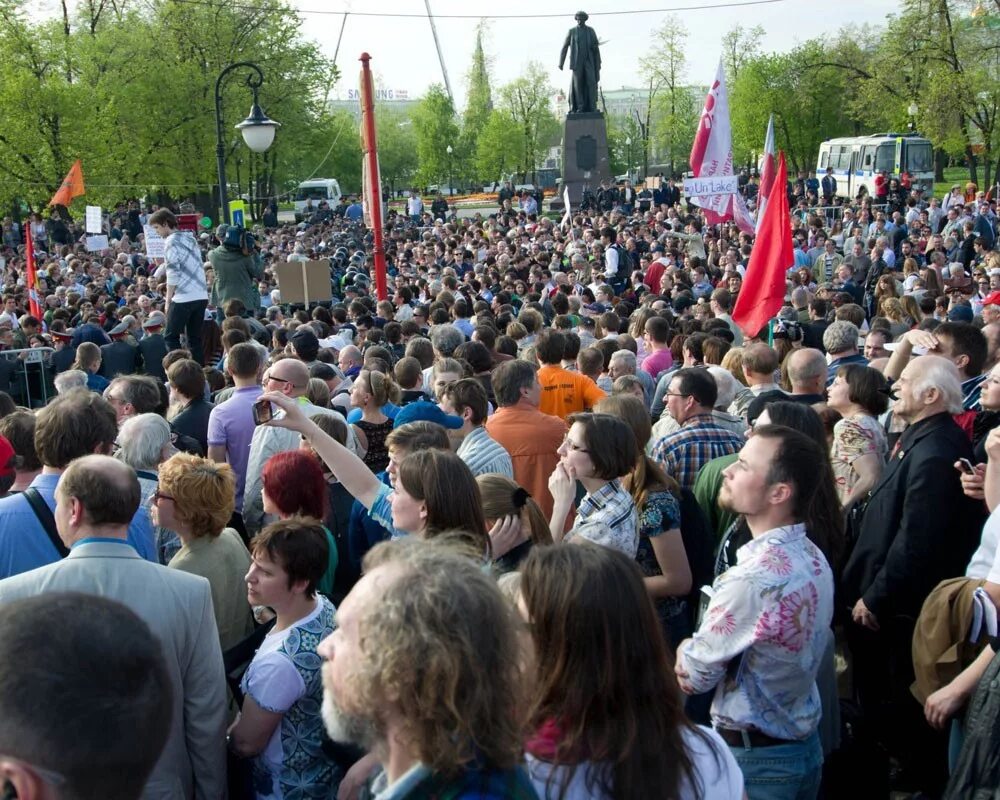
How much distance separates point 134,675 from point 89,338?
11.6 metres

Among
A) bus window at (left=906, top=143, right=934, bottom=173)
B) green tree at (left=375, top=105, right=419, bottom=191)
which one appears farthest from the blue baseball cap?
green tree at (left=375, top=105, right=419, bottom=191)

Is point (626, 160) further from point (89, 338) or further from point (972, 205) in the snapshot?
point (89, 338)

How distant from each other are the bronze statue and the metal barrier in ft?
97.0

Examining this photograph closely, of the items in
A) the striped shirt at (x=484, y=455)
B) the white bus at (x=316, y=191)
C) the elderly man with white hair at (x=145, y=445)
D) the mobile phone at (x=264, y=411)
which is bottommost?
the striped shirt at (x=484, y=455)

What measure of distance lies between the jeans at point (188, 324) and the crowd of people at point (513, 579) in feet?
11.9

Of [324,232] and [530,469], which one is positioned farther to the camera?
[324,232]

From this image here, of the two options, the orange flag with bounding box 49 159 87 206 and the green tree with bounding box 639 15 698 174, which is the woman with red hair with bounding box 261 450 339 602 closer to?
the orange flag with bounding box 49 159 87 206

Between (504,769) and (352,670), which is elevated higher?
(352,670)

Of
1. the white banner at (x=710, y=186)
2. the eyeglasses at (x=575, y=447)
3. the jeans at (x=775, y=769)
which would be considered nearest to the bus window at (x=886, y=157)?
the white banner at (x=710, y=186)

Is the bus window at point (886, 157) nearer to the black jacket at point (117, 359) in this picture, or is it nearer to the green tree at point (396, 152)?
the black jacket at point (117, 359)

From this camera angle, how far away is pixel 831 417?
599cm

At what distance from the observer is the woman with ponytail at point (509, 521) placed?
13.9 feet

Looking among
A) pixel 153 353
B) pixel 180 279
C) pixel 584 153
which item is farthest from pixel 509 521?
pixel 584 153

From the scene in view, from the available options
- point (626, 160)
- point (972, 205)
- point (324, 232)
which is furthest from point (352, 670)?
point (626, 160)
